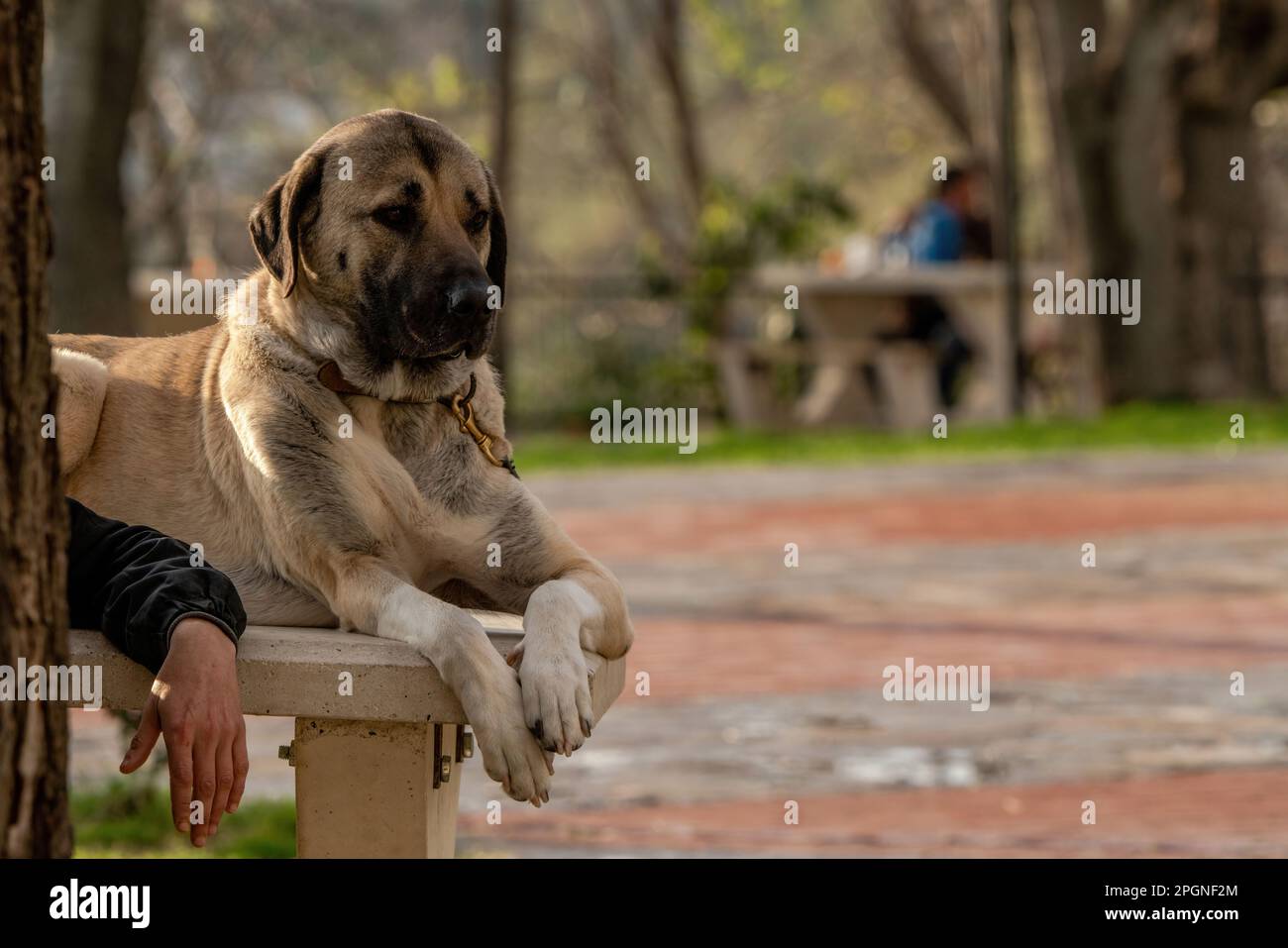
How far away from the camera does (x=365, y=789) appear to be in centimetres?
345

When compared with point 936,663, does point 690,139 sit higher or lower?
higher

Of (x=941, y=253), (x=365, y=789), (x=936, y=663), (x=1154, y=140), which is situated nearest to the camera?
(x=365, y=789)

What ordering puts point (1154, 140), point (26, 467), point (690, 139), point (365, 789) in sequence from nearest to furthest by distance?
point (26, 467) → point (365, 789) → point (1154, 140) → point (690, 139)

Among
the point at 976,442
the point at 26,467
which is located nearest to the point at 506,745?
the point at 26,467

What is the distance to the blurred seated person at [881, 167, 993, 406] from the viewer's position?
1816 centimetres

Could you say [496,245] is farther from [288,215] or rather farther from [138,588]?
[138,588]

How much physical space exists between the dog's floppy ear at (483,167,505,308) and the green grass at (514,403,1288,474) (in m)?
10.5

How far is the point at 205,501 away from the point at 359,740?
2.85ft

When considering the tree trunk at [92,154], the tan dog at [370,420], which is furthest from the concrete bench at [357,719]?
the tree trunk at [92,154]

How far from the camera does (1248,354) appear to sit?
1811 centimetres

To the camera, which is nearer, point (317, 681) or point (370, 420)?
point (317, 681)

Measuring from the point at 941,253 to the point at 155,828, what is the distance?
46.0 ft

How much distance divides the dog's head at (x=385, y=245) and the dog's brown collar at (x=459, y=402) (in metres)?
0.03
